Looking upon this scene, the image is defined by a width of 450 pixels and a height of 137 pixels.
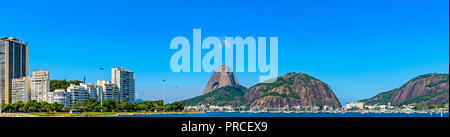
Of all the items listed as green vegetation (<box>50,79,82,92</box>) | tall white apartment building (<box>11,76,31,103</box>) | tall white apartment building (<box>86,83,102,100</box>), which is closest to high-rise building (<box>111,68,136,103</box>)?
tall white apartment building (<box>86,83,102,100</box>)

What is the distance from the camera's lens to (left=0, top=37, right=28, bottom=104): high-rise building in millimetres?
188250

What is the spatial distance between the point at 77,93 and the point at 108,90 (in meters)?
19.1

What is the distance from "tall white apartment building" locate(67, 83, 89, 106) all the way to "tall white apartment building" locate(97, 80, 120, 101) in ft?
29.1

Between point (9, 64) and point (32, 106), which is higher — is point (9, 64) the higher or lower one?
the higher one

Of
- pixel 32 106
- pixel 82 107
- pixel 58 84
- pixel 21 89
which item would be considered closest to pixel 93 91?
pixel 58 84

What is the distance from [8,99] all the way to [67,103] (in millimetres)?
43411

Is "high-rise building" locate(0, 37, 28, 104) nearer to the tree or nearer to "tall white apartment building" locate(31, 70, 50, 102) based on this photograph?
"tall white apartment building" locate(31, 70, 50, 102)

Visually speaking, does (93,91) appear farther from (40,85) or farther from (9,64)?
(9,64)

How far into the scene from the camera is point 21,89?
181500mm

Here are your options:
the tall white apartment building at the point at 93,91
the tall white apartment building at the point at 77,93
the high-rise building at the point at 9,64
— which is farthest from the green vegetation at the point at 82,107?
the high-rise building at the point at 9,64
